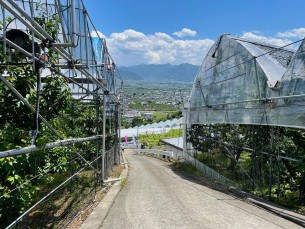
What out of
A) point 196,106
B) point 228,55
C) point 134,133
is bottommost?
point 134,133

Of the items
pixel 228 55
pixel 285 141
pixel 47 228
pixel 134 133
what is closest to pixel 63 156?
pixel 47 228

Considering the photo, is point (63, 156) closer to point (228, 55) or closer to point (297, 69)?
point (297, 69)

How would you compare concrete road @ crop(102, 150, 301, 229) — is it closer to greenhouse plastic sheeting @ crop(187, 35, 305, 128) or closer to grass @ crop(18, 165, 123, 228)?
grass @ crop(18, 165, 123, 228)

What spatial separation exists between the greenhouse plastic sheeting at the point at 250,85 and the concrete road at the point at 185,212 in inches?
97.4

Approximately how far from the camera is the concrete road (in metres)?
6.62

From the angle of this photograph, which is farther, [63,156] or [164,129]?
[164,129]

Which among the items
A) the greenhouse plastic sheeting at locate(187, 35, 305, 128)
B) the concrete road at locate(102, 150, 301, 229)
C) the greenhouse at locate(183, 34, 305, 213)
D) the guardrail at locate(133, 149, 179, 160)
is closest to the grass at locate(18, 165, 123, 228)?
the concrete road at locate(102, 150, 301, 229)

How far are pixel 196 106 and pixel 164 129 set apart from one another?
4411 centimetres

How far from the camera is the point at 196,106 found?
62.2ft

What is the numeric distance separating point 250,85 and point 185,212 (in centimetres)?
576

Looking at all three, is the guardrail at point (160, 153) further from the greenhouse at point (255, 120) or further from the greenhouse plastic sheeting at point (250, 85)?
the greenhouse at point (255, 120)

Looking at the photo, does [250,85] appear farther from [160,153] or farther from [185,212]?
[160,153]

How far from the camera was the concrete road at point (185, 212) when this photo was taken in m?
6.62

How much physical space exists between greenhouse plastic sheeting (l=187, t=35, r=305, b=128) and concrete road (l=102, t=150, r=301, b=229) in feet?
8.12
